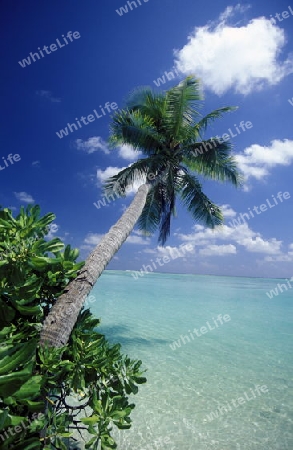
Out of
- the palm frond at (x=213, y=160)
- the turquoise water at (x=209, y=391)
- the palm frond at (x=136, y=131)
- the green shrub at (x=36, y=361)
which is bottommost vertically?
the turquoise water at (x=209, y=391)

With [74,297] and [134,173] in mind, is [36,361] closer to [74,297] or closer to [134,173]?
[74,297]

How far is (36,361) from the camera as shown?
6.36ft

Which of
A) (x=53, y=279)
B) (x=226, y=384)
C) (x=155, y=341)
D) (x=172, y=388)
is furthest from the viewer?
(x=155, y=341)

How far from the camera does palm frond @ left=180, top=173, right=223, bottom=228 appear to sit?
8594 mm

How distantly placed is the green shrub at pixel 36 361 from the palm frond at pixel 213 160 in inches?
259

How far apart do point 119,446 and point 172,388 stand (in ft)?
6.87

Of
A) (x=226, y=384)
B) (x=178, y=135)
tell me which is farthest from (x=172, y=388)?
(x=178, y=135)

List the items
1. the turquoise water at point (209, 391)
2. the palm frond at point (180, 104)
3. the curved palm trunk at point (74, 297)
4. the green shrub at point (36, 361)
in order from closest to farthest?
the green shrub at point (36, 361)
the curved palm trunk at point (74, 297)
the turquoise water at point (209, 391)
the palm frond at point (180, 104)

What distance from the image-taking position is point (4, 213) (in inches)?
67.8

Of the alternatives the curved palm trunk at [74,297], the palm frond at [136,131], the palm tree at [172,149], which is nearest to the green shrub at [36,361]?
the curved palm trunk at [74,297]

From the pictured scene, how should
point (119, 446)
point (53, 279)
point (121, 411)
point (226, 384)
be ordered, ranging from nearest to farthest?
point (121, 411) → point (53, 279) → point (119, 446) → point (226, 384)

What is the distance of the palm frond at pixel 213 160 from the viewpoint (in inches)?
310

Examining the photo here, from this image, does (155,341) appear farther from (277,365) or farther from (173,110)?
(173,110)

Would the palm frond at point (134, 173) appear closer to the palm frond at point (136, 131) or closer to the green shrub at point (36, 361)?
the palm frond at point (136, 131)
